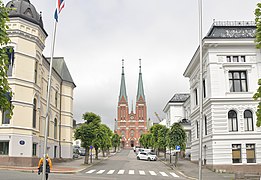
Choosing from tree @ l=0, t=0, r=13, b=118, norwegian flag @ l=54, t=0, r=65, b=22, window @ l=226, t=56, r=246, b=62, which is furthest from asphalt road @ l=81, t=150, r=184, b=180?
tree @ l=0, t=0, r=13, b=118

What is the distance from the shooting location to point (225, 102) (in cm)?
3400

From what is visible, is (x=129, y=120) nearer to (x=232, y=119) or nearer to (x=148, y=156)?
(x=148, y=156)

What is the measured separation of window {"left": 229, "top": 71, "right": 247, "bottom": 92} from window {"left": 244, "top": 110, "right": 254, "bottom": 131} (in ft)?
7.88

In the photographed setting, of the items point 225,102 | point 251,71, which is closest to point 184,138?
point 225,102

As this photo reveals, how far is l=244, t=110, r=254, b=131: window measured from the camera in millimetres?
33781

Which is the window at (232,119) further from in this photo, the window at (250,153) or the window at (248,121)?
the window at (250,153)

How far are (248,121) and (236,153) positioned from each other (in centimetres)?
346

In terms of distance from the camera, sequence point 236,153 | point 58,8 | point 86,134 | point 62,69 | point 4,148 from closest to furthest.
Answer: point 58,8
point 4,148
point 236,153
point 86,134
point 62,69

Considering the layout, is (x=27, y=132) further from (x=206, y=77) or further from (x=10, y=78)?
(x=206, y=77)

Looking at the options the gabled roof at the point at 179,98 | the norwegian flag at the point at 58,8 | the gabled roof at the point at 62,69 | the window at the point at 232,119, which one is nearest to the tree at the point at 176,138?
the window at the point at 232,119

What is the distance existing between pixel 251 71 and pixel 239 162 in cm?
920

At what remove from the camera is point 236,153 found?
33.4 metres

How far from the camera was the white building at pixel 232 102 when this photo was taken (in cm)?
3319

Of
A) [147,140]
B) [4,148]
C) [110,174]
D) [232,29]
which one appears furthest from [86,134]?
[147,140]
